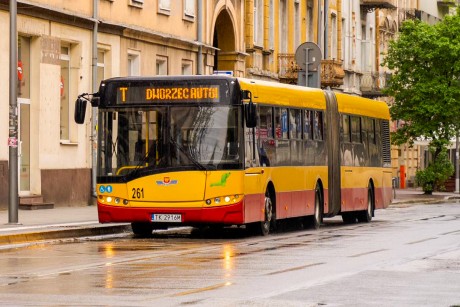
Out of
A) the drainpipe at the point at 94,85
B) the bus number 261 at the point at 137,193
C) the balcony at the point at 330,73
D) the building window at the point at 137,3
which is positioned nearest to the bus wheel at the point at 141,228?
the bus number 261 at the point at 137,193

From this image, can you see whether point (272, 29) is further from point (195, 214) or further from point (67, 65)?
point (195, 214)

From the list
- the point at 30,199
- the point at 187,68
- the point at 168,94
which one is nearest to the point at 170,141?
the point at 168,94

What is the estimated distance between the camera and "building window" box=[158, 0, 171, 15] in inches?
1805

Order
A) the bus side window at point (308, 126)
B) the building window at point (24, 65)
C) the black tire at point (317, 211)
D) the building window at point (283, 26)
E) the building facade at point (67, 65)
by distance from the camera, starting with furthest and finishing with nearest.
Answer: the building window at point (283, 26) < the building facade at point (67, 65) < the building window at point (24, 65) < the black tire at point (317, 211) < the bus side window at point (308, 126)

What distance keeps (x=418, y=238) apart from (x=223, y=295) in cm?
1253

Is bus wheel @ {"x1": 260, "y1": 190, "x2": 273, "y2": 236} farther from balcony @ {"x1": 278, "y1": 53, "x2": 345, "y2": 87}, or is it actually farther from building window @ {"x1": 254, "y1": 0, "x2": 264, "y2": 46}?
balcony @ {"x1": 278, "y1": 53, "x2": 345, "y2": 87}

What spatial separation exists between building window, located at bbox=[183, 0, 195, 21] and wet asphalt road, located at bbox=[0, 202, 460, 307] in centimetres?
2033

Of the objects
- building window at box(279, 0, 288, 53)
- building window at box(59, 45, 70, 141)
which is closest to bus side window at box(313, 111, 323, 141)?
building window at box(59, 45, 70, 141)

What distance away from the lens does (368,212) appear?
37.4m

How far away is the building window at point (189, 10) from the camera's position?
159ft

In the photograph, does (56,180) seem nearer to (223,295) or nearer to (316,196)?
(316,196)

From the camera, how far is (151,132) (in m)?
27.0

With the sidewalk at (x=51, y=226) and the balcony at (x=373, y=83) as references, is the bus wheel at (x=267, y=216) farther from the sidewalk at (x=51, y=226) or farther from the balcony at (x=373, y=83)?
the balcony at (x=373, y=83)

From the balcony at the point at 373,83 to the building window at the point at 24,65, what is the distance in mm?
36245
